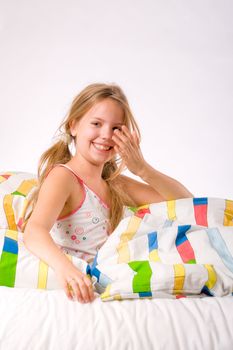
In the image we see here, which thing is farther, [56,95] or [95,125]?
[56,95]

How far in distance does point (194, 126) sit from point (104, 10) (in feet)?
2.98

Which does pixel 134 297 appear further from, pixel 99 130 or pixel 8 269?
pixel 99 130

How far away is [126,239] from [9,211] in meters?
0.50

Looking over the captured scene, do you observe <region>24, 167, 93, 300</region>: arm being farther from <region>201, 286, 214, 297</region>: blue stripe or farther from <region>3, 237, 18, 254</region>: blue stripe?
<region>201, 286, 214, 297</region>: blue stripe

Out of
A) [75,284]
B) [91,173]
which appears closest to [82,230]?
[91,173]

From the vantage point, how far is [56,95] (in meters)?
3.46

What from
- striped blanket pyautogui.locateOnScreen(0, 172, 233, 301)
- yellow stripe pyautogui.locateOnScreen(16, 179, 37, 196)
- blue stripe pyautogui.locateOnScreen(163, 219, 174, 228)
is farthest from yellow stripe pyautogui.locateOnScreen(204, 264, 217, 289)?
yellow stripe pyautogui.locateOnScreen(16, 179, 37, 196)

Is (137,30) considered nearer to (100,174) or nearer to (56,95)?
(56,95)

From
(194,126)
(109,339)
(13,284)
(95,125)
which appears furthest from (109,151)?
(194,126)

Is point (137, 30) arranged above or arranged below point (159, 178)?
above

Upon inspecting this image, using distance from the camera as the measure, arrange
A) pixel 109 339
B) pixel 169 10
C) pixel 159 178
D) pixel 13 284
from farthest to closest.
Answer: pixel 169 10 < pixel 159 178 < pixel 13 284 < pixel 109 339

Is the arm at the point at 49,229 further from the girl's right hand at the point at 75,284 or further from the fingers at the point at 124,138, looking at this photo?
the fingers at the point at 124,138

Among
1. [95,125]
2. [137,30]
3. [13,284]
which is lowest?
[13,284]

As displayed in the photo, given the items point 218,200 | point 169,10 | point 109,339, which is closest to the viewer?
point 109,339
